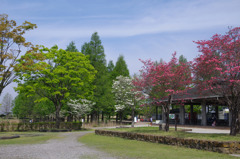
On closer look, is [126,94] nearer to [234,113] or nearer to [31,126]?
[31,126]

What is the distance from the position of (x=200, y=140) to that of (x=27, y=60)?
16764mm

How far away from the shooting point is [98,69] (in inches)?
1946

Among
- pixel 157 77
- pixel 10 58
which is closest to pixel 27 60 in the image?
pixel 10 58

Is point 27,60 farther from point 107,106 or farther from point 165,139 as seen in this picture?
point 107,106

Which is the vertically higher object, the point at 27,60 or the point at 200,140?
the point at 27,60

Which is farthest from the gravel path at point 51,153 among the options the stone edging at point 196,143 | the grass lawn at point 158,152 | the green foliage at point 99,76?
the green foliage at point 99,76

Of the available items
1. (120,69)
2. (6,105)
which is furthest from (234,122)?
(6,105)

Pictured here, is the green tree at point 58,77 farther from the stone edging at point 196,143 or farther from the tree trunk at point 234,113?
the tree trunk at point 234,113

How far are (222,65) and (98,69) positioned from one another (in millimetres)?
35999

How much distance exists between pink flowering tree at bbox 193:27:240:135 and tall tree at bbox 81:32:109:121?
Answer: 31867 mm

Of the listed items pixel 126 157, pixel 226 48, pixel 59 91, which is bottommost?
pixel 126 157

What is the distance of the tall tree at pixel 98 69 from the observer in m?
47.0

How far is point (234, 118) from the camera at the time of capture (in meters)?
15.1

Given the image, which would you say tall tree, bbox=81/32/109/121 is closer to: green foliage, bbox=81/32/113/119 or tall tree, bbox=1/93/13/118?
green foliage, bbox=81/32/113/119
